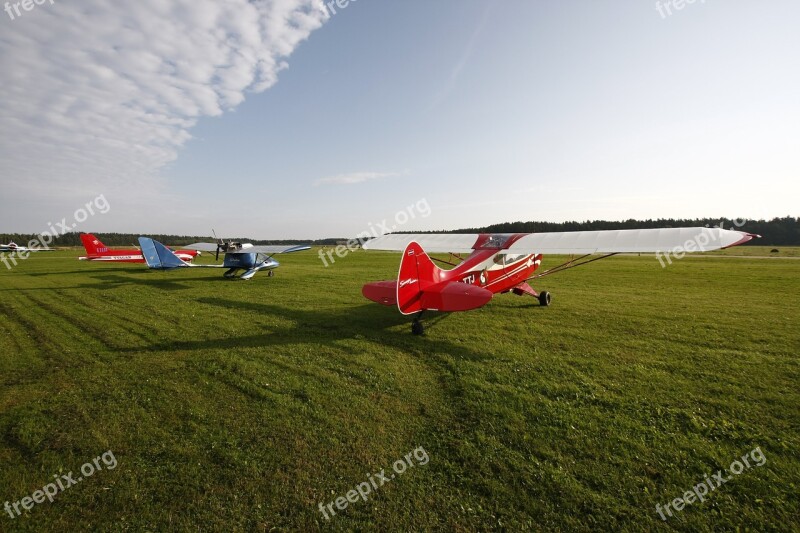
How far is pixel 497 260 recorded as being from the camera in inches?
426

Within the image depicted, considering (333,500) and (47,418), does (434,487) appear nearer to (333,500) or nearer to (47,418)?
(333,500)

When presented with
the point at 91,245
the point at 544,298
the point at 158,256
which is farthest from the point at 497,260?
the point at 91,245

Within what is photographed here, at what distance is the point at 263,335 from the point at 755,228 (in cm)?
12733

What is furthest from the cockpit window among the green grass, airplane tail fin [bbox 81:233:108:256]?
airplane tail fin [bbox 81:233:108:256]

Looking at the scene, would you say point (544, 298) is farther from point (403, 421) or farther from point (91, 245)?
point (91, 245)

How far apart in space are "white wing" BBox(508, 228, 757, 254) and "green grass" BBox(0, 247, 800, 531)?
2.20 meters

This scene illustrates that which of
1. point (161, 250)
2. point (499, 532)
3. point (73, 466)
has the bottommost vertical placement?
point (499, 532)

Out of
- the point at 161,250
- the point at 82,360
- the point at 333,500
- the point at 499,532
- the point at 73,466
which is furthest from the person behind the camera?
the point at 161,250

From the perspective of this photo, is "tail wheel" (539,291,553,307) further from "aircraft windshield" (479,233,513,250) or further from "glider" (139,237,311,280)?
"glider" (139,237,311,280)

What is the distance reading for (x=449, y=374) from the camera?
243 inches

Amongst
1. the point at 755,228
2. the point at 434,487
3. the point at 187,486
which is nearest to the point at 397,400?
the point at 434,487
